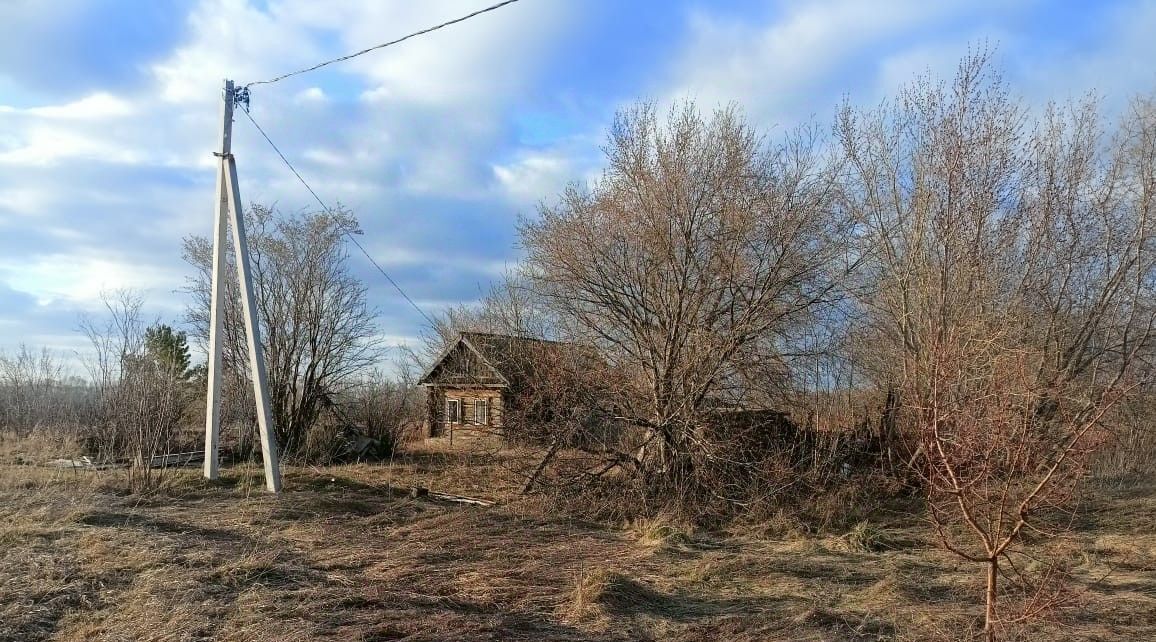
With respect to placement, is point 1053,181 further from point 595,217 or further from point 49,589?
point 49,589

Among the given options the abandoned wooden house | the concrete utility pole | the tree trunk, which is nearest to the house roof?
the abandoned wooden house

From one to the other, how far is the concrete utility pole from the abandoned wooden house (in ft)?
11.7

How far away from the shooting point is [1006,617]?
4.82 metres

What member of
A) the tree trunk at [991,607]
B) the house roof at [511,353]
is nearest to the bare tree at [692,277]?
the house roof at [511,353]

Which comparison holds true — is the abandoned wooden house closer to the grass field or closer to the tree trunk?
the grass field

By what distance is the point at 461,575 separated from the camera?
7523mm

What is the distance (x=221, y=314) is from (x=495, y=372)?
4689 millimetres

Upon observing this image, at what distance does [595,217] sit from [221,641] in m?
9.25

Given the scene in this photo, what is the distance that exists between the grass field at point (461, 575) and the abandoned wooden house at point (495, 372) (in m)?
2.03

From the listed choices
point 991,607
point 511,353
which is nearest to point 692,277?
point 511,353

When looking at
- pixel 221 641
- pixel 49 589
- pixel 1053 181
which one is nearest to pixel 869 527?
pixel 1053 181

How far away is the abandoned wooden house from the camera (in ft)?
42.6

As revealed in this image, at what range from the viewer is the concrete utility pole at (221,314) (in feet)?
37.9

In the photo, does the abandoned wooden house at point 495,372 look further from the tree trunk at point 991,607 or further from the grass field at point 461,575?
the tree trunk at point 991,607
